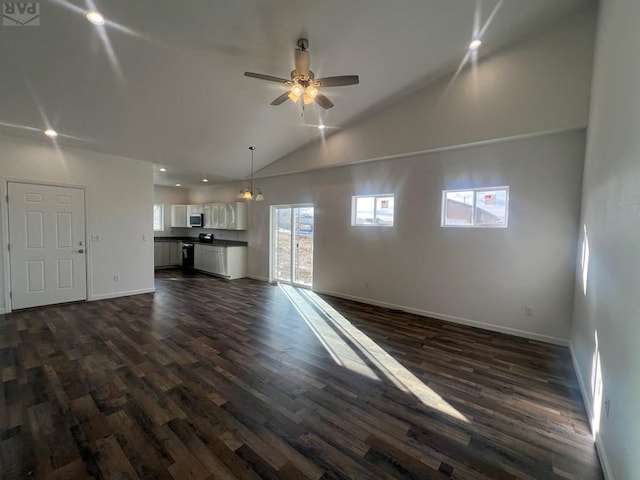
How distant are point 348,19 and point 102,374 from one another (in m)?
4.38

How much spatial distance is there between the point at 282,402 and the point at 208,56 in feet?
12.3

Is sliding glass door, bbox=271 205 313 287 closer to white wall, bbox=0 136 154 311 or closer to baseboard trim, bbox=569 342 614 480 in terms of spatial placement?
white wall, bbox=0 136 154 311

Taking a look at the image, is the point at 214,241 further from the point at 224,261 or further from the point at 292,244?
the point at 292,244

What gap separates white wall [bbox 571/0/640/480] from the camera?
4.88 ft

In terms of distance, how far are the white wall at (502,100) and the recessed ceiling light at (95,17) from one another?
10.3 ft

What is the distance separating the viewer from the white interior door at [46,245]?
451cm

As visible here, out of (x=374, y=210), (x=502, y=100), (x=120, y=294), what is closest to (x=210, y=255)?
(x=120, y=294)

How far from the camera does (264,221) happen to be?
7359 mm

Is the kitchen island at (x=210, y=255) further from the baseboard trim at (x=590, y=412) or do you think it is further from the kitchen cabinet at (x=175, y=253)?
the baseboard trim at (x=590, y=412)

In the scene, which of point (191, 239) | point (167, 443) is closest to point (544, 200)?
point (167, 443)

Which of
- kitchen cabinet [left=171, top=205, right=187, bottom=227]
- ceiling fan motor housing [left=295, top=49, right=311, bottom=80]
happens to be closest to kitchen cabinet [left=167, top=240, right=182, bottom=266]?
kitchen cabinet [left=171, top=205, right=187, bottom=227]

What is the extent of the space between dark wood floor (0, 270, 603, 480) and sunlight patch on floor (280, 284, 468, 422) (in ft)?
0.07

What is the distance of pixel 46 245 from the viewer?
4758 mm

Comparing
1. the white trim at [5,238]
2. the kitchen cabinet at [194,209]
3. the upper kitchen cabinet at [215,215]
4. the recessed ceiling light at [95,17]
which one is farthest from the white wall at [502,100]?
the kitchen cabinet at [194,209]
